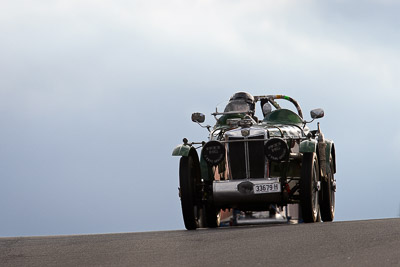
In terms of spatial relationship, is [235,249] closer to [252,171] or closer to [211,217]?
[252,171]

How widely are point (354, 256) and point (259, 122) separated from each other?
8.58 metres

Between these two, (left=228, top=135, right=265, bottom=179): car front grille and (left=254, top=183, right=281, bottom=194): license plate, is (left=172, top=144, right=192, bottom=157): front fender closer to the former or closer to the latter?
(left=228, top=135, right=265, bottom=179): car front grille

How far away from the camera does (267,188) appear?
12.9 metres

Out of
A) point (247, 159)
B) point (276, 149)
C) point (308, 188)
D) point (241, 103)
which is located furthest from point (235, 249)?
point (241, 103)

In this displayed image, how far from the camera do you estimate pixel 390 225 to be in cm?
1023

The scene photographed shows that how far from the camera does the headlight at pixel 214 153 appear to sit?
13227 millimetres

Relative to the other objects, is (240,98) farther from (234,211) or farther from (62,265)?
(62,265)

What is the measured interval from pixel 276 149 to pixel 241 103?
2.62m

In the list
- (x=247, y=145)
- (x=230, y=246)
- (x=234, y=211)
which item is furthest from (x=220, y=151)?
(x=230, y=246)

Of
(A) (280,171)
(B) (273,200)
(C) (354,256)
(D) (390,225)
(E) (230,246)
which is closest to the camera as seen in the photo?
(C) (354,256)

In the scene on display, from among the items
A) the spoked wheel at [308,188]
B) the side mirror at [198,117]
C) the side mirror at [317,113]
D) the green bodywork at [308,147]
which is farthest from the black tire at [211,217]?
the side mirror at [317,113]

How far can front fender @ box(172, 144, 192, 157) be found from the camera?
13586mm

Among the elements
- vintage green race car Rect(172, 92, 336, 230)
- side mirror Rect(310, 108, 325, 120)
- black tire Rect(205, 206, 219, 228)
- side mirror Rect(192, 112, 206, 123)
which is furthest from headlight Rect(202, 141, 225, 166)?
side mirror Rect(310, 108, 325, 120)

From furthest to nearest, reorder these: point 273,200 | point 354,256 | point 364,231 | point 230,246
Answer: point 273,200 < point 364,231 < point 230,246 < point 354,256
